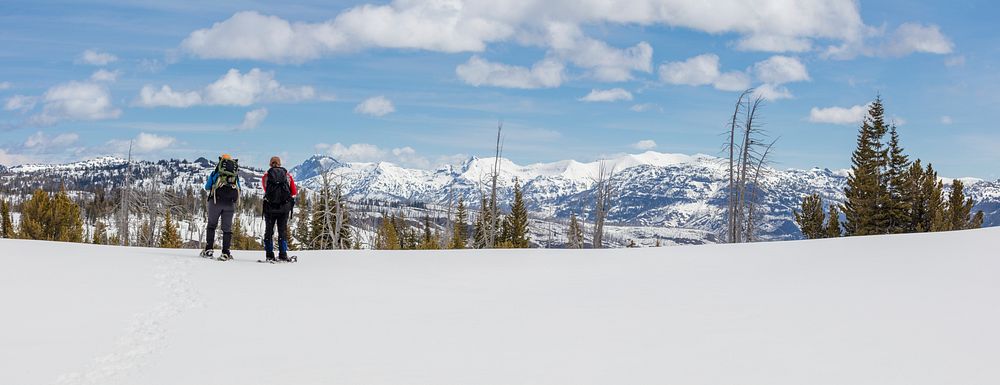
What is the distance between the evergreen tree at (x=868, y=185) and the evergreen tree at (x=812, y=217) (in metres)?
2.61

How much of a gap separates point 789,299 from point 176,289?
349 inches

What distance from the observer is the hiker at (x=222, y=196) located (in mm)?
13609

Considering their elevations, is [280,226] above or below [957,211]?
below

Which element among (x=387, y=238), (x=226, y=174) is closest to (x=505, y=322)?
(x=226, y=174)

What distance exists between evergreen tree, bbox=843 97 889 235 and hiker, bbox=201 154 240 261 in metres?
39.0

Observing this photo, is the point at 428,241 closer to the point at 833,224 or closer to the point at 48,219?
the point at 48,219

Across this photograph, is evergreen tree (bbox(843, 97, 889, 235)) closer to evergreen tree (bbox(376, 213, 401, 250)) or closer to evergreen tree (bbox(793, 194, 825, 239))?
evergreen tree (bbox(793, 194, 825, 239))

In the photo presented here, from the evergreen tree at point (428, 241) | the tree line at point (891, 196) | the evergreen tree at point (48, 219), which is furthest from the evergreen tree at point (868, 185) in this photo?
the evergreen tree at point (48, 219)

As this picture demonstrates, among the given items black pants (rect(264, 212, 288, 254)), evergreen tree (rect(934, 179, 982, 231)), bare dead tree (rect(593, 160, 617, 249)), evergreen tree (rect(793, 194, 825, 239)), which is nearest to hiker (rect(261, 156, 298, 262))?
black pants (rect(264, 212, 288, 254))

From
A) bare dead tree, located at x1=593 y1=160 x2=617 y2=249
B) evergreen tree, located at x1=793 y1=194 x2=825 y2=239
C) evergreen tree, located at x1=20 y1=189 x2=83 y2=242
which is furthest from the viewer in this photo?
bare dead tree, located at x1=593 y1=160 x2=617 y2=249

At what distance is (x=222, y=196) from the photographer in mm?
13758

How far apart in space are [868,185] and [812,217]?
20.7 ft

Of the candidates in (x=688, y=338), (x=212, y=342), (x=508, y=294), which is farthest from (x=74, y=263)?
(x=688, y=338)

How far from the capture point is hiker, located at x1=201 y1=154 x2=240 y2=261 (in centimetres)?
1361
